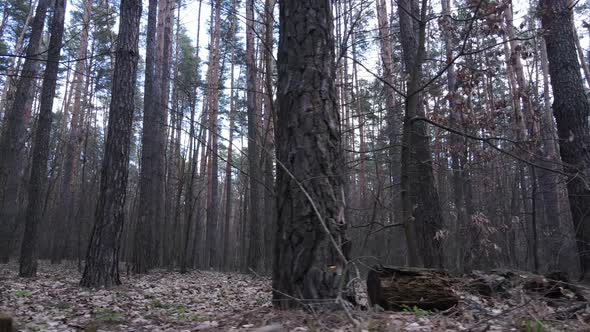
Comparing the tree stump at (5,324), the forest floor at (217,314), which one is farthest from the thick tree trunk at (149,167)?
the tree stump at (5,324)

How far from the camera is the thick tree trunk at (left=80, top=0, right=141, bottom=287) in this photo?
23.1ft

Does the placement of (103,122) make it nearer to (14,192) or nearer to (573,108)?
(14,192)

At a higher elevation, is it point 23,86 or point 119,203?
point 23,86

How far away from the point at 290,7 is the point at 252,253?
10077 millimetres

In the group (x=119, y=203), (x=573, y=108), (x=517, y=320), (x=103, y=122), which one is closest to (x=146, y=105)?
(x=119, y=203)

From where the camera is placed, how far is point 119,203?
7250 mm

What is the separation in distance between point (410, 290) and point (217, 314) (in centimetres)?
182

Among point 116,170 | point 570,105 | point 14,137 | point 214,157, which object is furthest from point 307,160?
point 214,157

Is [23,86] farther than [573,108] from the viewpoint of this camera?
Yes

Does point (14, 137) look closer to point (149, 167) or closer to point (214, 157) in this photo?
point (149, 167)

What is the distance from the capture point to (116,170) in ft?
23.8

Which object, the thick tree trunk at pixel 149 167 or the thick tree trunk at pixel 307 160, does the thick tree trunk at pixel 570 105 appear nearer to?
the thick tree trunk at pixel 307 160

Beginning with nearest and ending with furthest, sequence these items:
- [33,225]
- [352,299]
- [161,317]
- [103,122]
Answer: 1. [352,299]
2. [161,317]
3. [33,225]
4. [103,122]

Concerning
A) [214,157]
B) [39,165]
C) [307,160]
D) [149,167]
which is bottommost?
[307,160]
